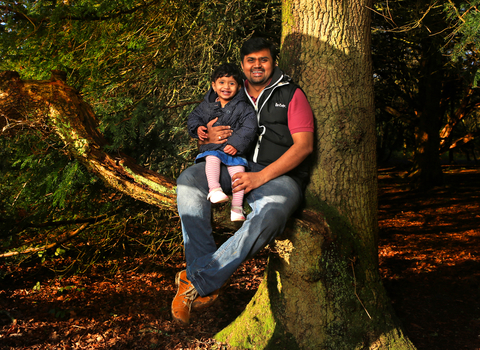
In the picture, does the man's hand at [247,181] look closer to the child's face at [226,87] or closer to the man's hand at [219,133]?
the man's hand at [219,133]

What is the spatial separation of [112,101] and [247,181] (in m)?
2.05

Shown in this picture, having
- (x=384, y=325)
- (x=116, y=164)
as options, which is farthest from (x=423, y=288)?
(x=116, y=164)

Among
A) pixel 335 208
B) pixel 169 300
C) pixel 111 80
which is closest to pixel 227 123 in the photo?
pixel 335 208

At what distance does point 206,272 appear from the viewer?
8.47 ft

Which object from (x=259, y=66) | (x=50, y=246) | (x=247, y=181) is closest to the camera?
(x=247, y=181)

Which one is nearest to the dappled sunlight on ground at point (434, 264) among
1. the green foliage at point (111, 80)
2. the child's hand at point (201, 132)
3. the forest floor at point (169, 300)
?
the forest floor at point (169, 300)

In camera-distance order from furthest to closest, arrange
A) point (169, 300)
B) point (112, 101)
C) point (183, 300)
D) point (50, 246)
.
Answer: point (50, 246)
point (169, 300)
point (112, 101)
point (183, 300)

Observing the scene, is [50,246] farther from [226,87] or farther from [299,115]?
[299,115]

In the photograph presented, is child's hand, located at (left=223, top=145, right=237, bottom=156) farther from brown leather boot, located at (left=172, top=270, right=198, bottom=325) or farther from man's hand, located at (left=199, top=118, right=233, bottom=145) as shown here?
brown leather boot, located at (left=172, top=270, right=198, bottom=325)

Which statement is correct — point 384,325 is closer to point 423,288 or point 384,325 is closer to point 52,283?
point 423,288

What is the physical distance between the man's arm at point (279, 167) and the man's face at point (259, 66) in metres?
0.56

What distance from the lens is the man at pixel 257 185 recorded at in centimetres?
256

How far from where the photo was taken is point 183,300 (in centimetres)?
281

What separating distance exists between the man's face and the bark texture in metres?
1.11
